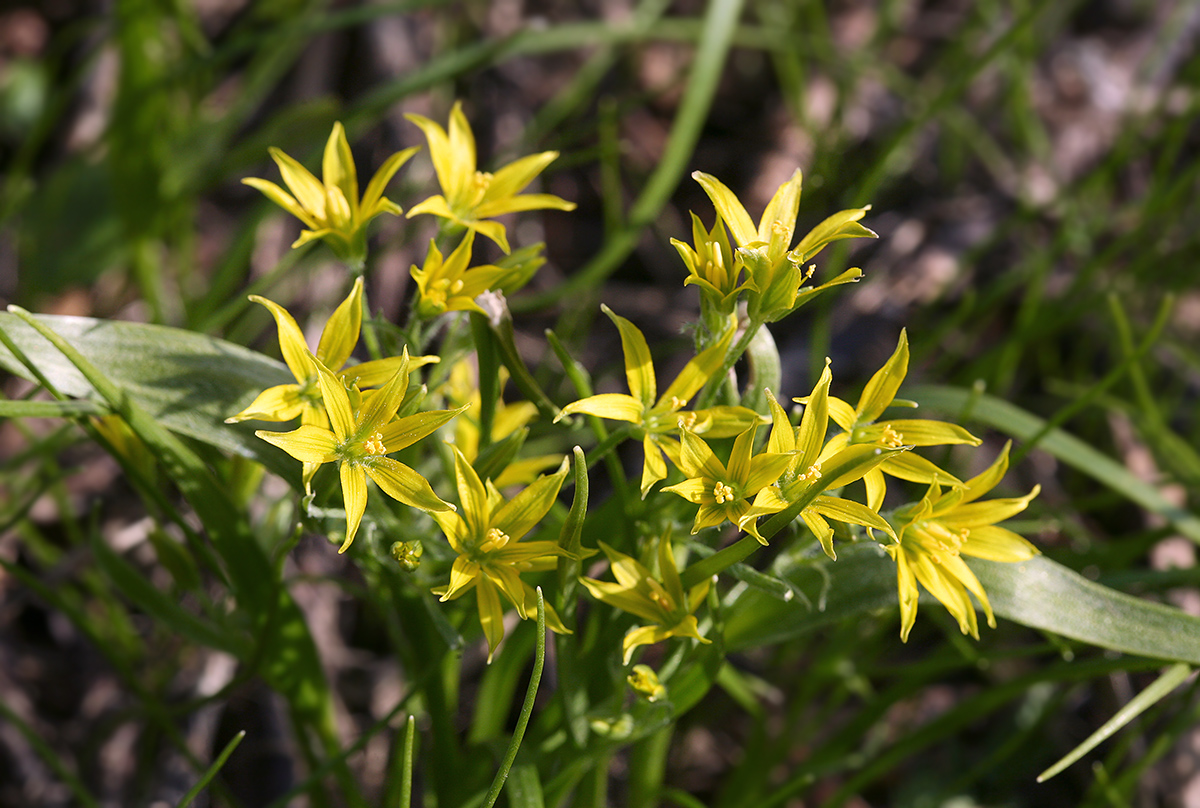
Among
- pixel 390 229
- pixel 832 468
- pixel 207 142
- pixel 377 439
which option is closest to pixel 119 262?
pixel 207 142

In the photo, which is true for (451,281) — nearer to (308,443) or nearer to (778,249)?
(308,443)

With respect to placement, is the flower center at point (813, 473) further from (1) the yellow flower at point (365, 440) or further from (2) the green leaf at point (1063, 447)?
(2) the green leaf at point (1063, 447)

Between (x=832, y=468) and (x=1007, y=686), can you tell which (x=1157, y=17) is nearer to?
(x=1007, y=686)

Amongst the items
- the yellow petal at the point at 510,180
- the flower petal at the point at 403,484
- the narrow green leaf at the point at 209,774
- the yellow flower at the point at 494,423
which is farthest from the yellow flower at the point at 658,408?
the narrow green leaf at the point at 209,774

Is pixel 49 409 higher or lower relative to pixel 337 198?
lower

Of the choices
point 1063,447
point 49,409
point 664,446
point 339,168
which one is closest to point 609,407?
point 664,446

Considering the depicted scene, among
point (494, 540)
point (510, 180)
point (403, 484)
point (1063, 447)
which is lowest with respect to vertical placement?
point (1063, 447)
